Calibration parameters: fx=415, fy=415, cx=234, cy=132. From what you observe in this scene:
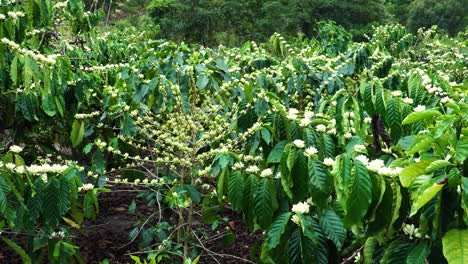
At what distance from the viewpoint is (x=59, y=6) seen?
360 cm

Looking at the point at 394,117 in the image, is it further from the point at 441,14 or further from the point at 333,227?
the point at 441,14

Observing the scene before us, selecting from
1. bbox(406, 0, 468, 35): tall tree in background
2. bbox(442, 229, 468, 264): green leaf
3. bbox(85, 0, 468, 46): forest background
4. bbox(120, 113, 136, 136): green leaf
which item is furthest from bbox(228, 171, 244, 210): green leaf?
bbox(406, 0, 468, 35): tall tree in background

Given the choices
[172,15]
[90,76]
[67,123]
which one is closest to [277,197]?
[90,76]

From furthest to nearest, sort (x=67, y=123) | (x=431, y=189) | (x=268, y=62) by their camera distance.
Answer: (x=268, y=62), (x=67, y=123), (x=431, y=189)

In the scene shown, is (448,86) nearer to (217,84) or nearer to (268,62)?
(217,84)

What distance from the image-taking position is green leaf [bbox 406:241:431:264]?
1.09 meters

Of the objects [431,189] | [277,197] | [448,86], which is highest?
[431,189]

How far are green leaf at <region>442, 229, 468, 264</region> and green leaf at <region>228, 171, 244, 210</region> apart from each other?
2.57ft

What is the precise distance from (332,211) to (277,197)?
33 cm

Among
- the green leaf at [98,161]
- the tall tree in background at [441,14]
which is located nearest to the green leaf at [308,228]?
the green leaf at [98,161]

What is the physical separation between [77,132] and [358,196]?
224 cm

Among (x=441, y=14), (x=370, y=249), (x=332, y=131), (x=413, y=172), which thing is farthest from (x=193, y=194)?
(x=441, y=14)

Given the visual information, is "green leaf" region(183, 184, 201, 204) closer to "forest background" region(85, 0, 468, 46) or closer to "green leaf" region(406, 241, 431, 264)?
"green leaf" region(406, 241, 431, 264)

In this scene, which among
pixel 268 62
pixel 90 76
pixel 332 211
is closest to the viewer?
pixel 332 211
